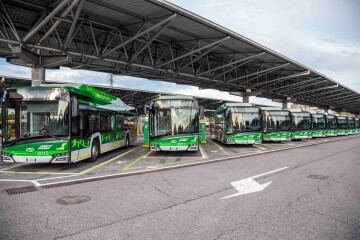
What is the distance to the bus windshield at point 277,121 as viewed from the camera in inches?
955

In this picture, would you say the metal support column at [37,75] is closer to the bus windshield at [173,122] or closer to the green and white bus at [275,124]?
the bus windshield at [173,122]

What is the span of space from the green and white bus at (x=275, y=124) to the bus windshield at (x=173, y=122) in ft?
35.0

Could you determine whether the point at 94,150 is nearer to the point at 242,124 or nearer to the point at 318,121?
the point at 242,124

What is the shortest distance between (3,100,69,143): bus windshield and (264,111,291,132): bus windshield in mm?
17737

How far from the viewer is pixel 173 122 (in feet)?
47.6

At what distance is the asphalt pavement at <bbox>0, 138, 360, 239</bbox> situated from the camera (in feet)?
14.7

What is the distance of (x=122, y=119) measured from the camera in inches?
702

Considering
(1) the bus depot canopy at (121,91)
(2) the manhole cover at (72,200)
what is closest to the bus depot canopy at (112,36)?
(1) the bus depot canopy at (121,91)

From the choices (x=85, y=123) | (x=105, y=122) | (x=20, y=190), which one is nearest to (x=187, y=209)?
(x=20, y=190)

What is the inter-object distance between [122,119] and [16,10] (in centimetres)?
764

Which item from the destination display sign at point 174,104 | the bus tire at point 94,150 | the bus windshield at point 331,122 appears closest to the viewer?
the bus tire at point 94,150

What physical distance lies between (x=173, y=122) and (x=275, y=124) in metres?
13.0

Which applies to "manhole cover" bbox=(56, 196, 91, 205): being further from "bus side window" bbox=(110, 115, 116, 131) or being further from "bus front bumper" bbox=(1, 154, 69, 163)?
"bus side window" bbox=(110, 115, 116, 131)

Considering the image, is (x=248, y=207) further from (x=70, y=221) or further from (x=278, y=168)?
(x=278, y=168)
